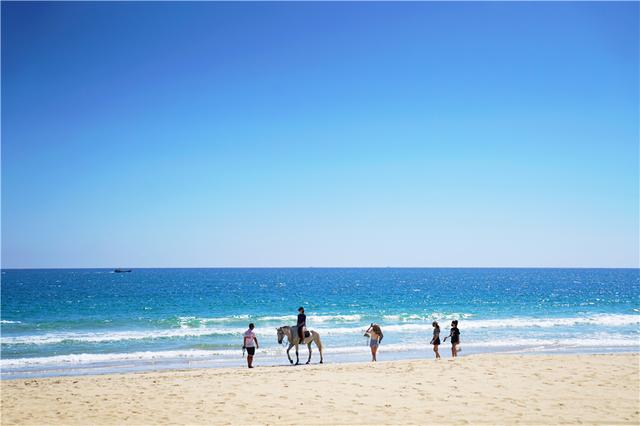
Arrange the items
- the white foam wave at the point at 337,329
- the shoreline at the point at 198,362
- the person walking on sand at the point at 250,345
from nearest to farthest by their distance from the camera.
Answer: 1. the person walking on sand at the point at 250,345
2. the shoreline at the point at 198,362
3. the white foam wave at the point at 337,329

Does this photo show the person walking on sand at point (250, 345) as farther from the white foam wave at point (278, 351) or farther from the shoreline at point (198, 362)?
the white foam wave at point (278, 351)

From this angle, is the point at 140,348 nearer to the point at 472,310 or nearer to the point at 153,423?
the point at 153,423

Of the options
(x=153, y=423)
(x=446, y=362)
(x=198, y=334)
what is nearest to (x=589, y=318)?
(x=446, y=362)

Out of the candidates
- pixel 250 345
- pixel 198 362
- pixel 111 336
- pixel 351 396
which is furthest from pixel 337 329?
pixel 351 396

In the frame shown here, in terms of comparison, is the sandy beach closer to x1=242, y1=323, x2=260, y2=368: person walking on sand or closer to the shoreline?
x1=242, y1=323, x2=260, y2=368: person walking on sand

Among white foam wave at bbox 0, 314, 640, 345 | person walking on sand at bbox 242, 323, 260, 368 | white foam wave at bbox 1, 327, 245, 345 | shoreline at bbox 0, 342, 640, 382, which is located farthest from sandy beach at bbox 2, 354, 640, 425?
white foam wave at bbox 0, 314, 640, 345

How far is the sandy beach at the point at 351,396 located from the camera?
1023cm

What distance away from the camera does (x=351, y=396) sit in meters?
11.9

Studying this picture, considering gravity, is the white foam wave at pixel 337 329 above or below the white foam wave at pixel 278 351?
below

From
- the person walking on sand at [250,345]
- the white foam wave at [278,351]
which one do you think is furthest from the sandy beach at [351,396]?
the white foam wave at [278,351]

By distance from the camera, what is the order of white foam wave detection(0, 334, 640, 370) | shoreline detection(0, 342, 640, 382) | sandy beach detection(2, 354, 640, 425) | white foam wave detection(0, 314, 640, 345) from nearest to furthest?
sandy beach detection(2, 354, 640, 425) < shoreline detection(0, 342, 640, 382) < white foam wave detection(0, 334, 640, 370) < white foam wave detection(0, 314, 640, 345)

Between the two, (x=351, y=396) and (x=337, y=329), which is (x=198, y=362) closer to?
(x=351, y=396)

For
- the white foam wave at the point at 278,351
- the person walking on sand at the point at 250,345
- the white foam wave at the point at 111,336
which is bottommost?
the white foam wave at the point at 111,336

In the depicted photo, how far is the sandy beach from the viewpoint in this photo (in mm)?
10227
